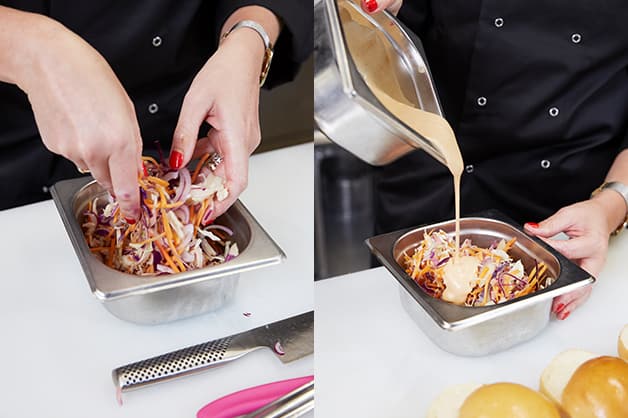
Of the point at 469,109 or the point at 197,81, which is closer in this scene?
the point at 197,81

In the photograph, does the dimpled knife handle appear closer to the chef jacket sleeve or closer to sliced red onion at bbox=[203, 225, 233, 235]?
sliced red onion at bbox=[203, 225, 233, 235]

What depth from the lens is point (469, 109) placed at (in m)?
1.26

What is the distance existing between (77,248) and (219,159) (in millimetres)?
240

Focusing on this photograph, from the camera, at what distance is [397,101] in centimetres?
79

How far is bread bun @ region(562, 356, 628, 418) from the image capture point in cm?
67

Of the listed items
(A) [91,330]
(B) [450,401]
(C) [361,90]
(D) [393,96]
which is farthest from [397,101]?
(A) [91,330]

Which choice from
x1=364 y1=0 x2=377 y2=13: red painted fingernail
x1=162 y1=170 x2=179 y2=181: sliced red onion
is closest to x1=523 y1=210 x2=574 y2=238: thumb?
x1=364 y1=0 x2=377 y2=13: red painted fingernail

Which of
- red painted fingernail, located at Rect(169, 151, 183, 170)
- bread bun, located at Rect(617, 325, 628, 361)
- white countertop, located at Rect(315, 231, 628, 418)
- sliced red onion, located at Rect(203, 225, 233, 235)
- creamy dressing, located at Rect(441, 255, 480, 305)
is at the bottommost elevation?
white countertop, located at Rect(315, 231, 628, 418)

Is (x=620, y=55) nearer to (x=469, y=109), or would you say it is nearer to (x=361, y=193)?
(x=469, y=109)

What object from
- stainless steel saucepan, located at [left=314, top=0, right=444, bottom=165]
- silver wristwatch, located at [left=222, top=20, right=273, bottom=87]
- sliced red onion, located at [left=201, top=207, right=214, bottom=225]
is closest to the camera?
stainless steel saucepan, located at [left=314, top=0, right=444, bottom=165]

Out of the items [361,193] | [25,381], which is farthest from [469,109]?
[25,381]

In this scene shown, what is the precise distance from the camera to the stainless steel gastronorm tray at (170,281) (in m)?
0.75

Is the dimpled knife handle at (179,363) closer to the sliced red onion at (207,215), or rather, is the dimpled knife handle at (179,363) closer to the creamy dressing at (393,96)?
the sliced red onion at (207,215)

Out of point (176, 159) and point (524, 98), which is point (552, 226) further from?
point (176, 159)
